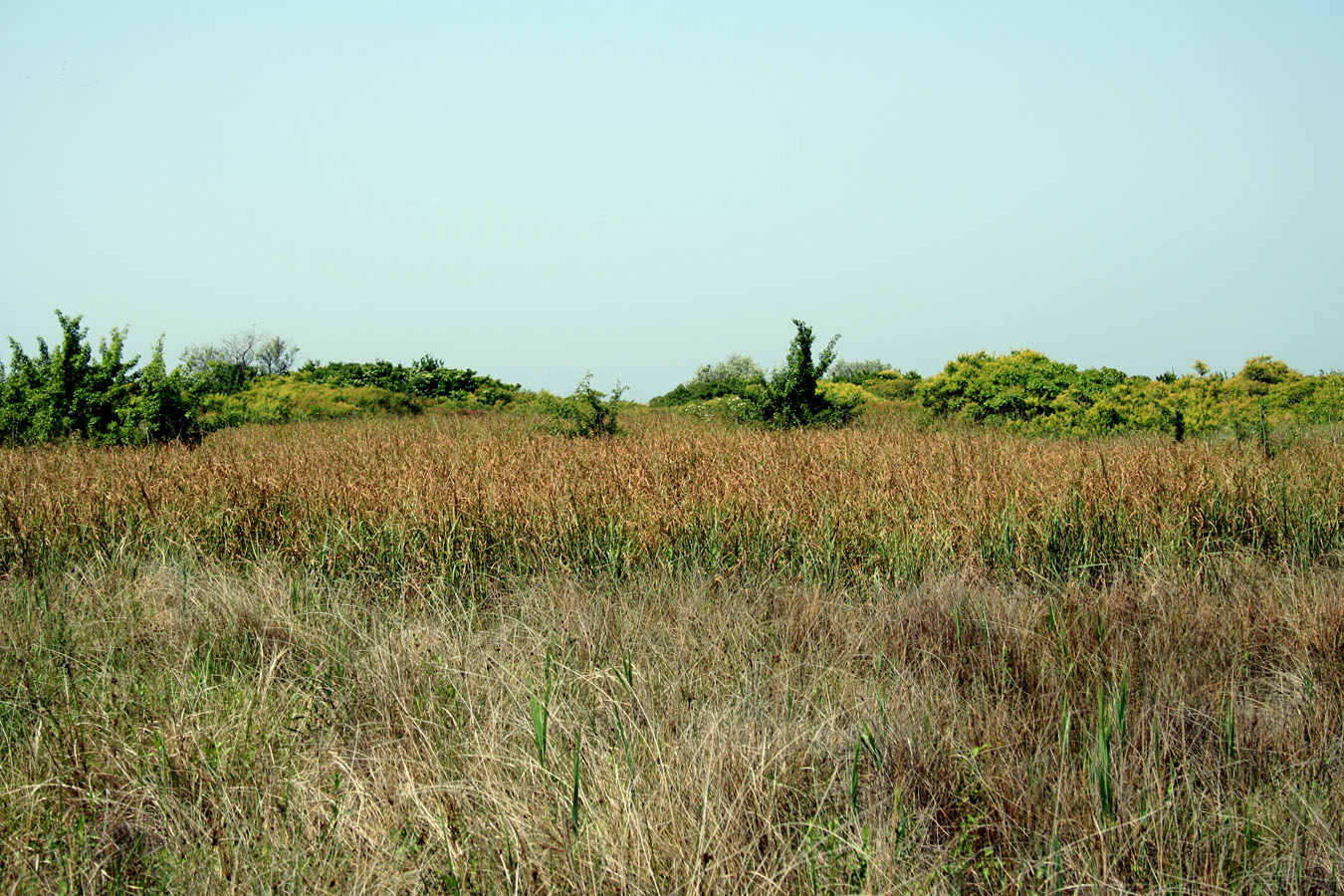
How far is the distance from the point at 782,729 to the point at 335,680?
170 cm

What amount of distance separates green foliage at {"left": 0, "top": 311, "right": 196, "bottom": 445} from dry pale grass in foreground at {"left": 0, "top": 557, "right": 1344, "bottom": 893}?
842 centimetres

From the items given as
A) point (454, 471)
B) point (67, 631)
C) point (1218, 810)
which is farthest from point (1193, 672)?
point (454, 471)

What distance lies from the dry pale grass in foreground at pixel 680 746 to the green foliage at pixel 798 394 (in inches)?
367

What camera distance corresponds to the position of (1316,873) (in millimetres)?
1974

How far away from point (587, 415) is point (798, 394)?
11.6 feet

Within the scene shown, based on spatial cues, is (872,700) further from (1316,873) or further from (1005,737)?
(1316,873)

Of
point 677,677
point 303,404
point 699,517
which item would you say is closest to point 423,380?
point 303,404

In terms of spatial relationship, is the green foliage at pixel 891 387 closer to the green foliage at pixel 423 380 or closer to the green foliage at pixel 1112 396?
the green foliage at pixel 1112 396

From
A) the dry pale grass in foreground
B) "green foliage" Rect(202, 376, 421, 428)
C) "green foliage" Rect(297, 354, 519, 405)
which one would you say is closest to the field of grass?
the dry pale grass in foreground

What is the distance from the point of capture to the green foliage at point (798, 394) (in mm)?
12969

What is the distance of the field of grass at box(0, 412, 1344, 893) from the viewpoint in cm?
197

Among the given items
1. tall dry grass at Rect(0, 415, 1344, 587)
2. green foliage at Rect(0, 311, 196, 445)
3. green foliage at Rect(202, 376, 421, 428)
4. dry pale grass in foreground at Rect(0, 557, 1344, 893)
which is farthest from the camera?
green foliage at Rect(202, 376, 421, 428)

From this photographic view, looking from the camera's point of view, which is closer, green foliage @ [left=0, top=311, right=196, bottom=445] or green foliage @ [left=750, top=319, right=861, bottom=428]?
green foliage @ [left=0, top=311, right=196, bottom=445]

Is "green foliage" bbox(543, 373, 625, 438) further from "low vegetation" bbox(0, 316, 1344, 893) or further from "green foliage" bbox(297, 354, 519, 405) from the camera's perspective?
"green foliage" bbox(297, 354, 519, 405)
